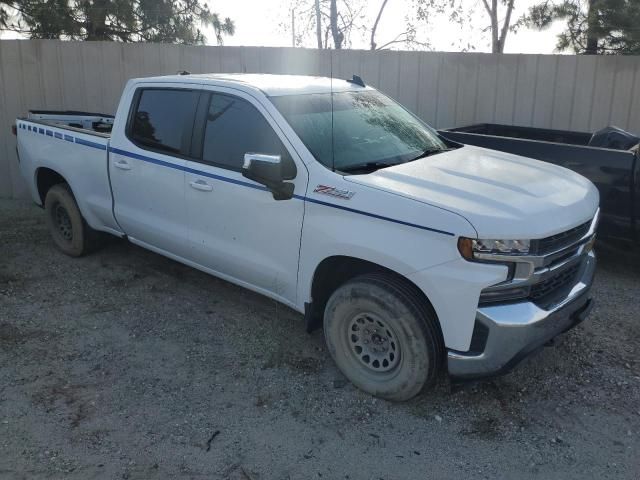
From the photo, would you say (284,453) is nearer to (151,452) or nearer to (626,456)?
(151,452)

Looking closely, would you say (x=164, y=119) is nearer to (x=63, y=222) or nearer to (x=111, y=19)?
(x=63, y=222)

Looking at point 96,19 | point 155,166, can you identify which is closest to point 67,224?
point 155,166

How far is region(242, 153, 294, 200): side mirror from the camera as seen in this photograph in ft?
13.0

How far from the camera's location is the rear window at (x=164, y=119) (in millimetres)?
4980

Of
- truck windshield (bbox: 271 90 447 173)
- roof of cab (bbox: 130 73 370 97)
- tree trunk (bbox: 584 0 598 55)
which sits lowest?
truck windshield (bbox: 271 90 447 173)

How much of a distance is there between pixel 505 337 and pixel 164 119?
3181 millimetres

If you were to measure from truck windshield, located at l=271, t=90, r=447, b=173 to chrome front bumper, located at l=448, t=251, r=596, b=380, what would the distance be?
50.7 inches

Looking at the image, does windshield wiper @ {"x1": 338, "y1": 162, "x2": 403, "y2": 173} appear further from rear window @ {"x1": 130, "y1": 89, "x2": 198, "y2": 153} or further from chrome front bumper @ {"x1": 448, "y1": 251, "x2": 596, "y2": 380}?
rear window @ {"x1": 130, "y1": 89, "x2": 198, "y2": 153}

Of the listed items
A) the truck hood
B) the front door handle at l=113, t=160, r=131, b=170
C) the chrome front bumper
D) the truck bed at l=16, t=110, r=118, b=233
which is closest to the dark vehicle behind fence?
the truck hood

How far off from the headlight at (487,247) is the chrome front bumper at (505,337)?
289 millimetres

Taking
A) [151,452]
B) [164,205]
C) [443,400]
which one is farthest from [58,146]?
[443,400]

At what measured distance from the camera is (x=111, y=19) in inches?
424

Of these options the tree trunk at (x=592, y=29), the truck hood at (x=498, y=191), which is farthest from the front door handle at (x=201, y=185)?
the tree trunk at (x=592, y=29)

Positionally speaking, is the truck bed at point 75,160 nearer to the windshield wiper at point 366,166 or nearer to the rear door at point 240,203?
the rear door at point 240,203
